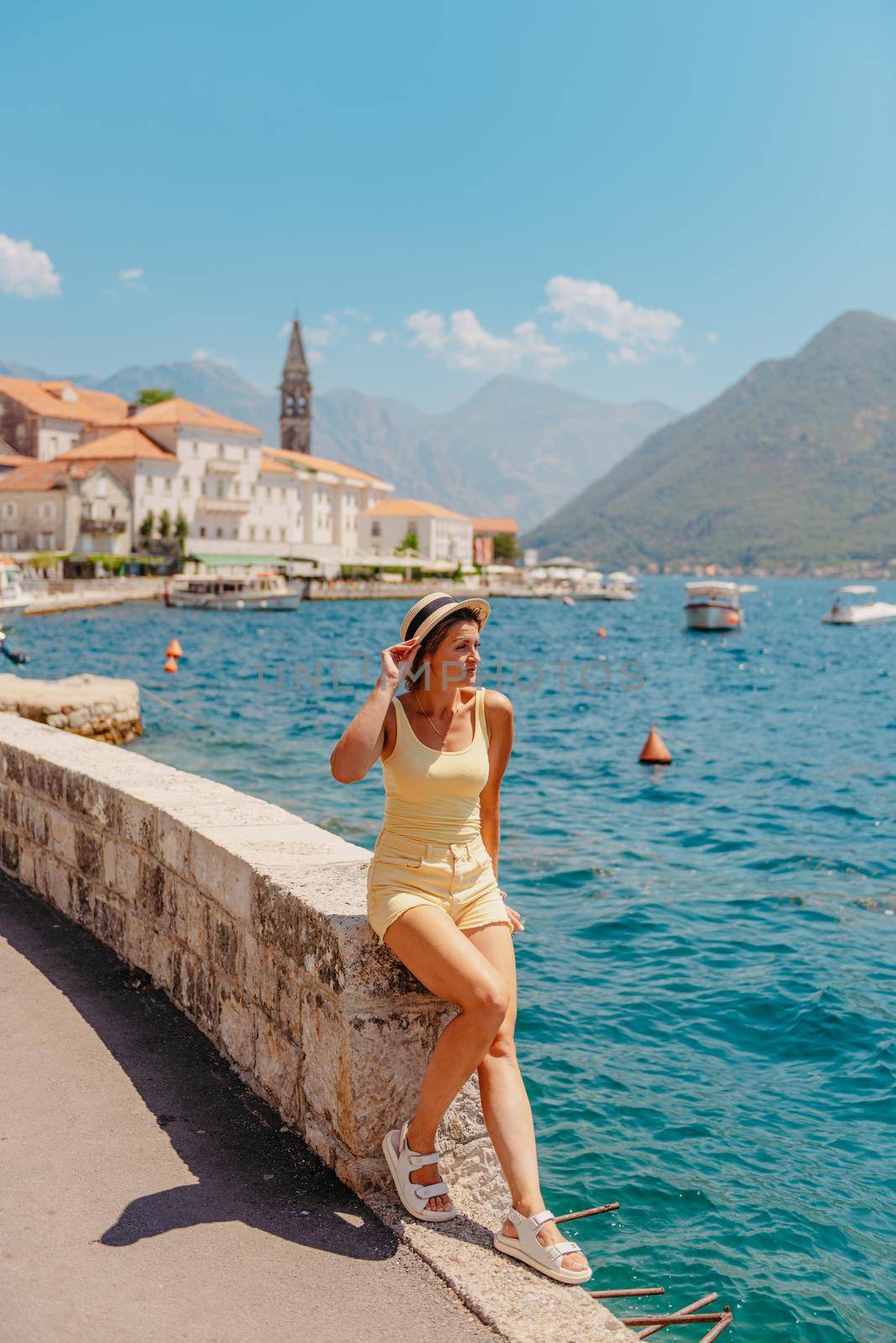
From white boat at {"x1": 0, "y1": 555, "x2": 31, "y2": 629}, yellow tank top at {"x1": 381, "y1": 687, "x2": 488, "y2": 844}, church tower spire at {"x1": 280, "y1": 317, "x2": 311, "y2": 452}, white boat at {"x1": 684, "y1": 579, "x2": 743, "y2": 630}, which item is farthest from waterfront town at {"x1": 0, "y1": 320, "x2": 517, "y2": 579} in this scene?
yellow tank top at {"x1": 381, "y1": 687, "x2": 488, "y2": 844}

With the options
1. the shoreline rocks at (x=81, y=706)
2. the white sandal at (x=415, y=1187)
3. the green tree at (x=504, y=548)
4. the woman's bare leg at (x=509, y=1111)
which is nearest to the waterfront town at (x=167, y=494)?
the green tree at (x=504, y=548)

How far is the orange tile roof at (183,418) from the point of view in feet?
318

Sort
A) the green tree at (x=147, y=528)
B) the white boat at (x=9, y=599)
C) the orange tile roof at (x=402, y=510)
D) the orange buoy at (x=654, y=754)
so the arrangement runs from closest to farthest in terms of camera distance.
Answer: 1. the orange buoy at (x=654, y=754)
2. the white boat at (x=9, y=599)
3. the green tree at (x=147, y=528)
4. the orange tile roof at (x=402, y=510)

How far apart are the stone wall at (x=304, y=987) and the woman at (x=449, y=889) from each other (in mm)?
105

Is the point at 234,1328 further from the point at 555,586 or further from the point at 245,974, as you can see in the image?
the point at 555,586

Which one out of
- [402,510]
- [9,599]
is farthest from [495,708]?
[402,510]

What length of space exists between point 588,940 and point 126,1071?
19.2 ft

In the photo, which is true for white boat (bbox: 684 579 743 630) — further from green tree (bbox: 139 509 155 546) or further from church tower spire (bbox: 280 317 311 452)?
church tower spire (bbox: 280 317 311 452)

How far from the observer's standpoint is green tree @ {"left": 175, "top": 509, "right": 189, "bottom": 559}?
306 feet

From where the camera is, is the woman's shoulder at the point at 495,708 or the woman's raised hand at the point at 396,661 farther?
the woman's shoulder at the point at 495,708

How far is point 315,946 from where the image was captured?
355cm

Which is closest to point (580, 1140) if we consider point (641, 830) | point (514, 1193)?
point (514, 1193)

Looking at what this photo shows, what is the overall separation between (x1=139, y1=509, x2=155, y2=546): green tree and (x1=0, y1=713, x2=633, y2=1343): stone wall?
296ft

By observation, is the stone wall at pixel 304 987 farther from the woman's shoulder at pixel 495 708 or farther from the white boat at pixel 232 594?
the white boat at pixel 232 594
